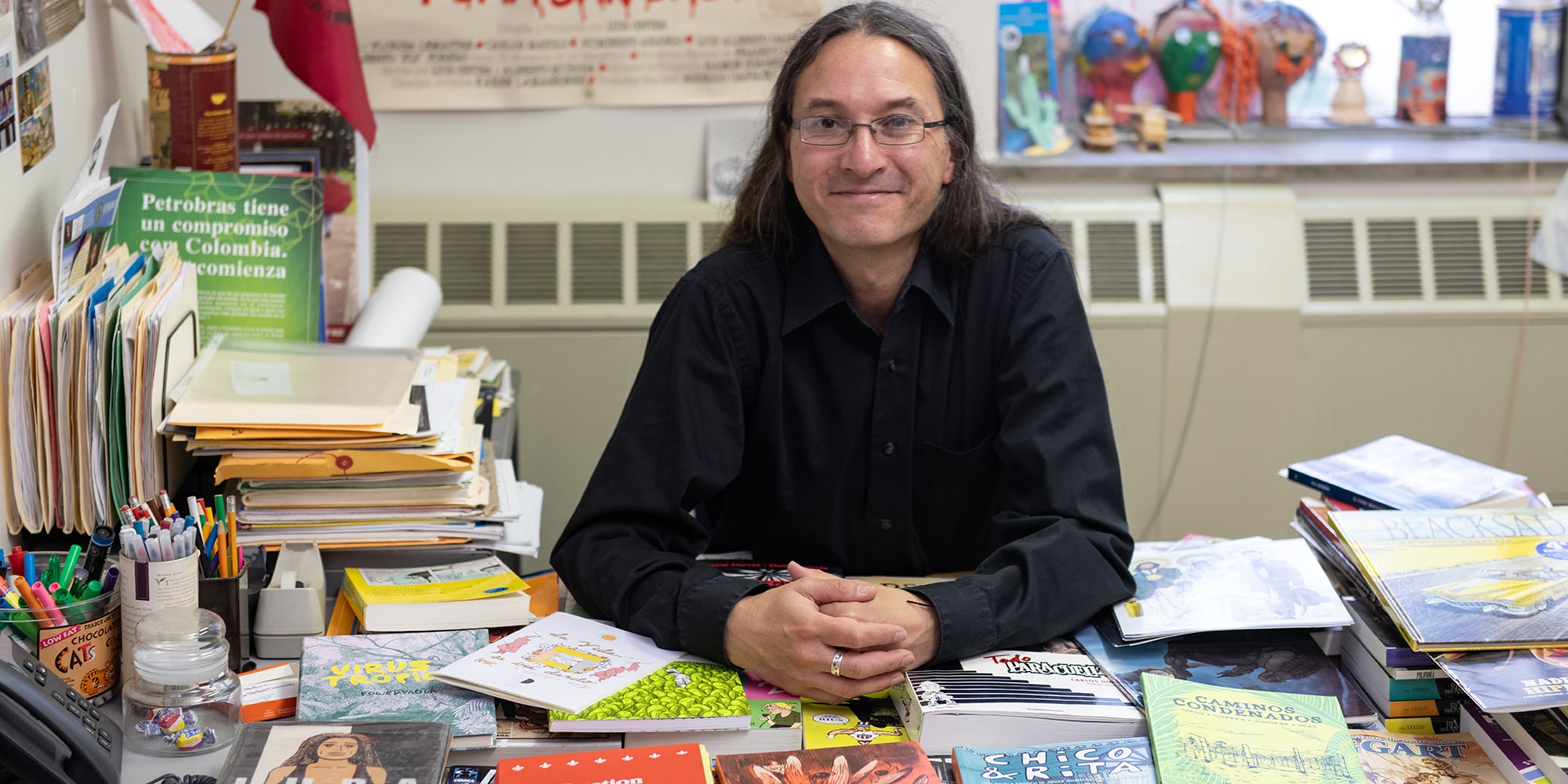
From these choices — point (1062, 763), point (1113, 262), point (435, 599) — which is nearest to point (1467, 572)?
point (1062, 763)

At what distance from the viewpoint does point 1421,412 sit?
2719 mm

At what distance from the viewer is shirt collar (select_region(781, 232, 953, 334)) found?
1570mm

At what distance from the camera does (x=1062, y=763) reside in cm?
111

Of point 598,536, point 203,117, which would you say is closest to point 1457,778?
point 598,536

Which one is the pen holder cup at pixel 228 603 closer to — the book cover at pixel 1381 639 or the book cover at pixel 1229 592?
the book cover at pixel 1229 592

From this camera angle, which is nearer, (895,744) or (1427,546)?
(895,744)

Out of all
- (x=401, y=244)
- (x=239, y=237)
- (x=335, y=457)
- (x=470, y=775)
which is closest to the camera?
(x=470, y=775)

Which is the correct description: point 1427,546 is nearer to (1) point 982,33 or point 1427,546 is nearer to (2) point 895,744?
(2) point 895,744

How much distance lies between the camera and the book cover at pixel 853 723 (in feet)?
3.83

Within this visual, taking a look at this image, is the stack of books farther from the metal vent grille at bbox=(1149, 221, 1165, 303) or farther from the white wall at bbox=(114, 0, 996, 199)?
the white wall at bbox=(114, 0, 996, 199)

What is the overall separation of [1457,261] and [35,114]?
256cm

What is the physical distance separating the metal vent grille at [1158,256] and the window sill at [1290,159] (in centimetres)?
12

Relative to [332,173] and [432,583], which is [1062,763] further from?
[332,173]

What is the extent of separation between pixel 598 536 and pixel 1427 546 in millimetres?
859
